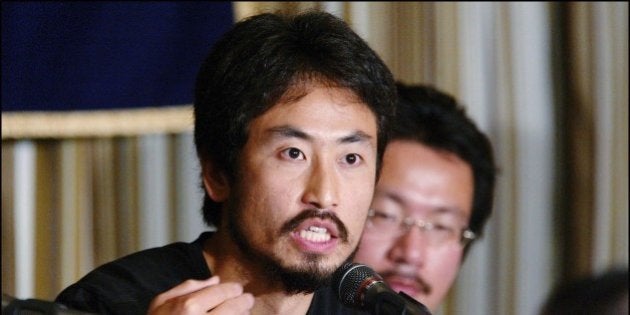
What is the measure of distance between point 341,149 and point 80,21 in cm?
124

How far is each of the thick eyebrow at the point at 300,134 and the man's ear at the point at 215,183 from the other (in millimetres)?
128

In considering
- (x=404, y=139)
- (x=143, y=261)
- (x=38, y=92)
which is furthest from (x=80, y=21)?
(x=143, y=261)

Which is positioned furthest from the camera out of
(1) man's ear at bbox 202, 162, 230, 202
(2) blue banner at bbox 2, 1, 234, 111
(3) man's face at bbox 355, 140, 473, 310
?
(2) blue banner at bbox 2, 1, 234, 111

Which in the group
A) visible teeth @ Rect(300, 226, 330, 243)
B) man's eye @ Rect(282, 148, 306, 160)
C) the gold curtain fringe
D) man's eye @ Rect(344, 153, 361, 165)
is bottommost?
visible teeth @ Rect(300, 226, 330, 243)

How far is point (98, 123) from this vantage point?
2.62 meters

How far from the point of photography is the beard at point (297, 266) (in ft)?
4.75

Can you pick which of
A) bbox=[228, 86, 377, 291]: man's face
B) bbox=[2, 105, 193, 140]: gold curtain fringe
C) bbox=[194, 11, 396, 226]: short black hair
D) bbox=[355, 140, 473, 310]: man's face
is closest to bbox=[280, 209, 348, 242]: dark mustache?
bbox=[228, 86, 377, 291]: man's face

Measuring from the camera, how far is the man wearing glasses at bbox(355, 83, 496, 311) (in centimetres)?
211

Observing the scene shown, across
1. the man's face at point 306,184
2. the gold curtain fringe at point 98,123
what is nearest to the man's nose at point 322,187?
the man's face at point 306,184

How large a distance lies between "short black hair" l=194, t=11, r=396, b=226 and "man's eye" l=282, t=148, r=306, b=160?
0.07 metres

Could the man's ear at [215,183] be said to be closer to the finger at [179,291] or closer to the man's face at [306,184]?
the man's face at [306,184]

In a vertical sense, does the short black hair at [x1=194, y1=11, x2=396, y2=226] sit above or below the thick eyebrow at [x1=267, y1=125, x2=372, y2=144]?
above

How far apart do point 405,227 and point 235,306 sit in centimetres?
86

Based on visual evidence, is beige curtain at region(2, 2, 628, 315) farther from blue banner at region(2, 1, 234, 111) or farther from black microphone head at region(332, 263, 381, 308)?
black microphone head at region(332, 263, 381, 308)
